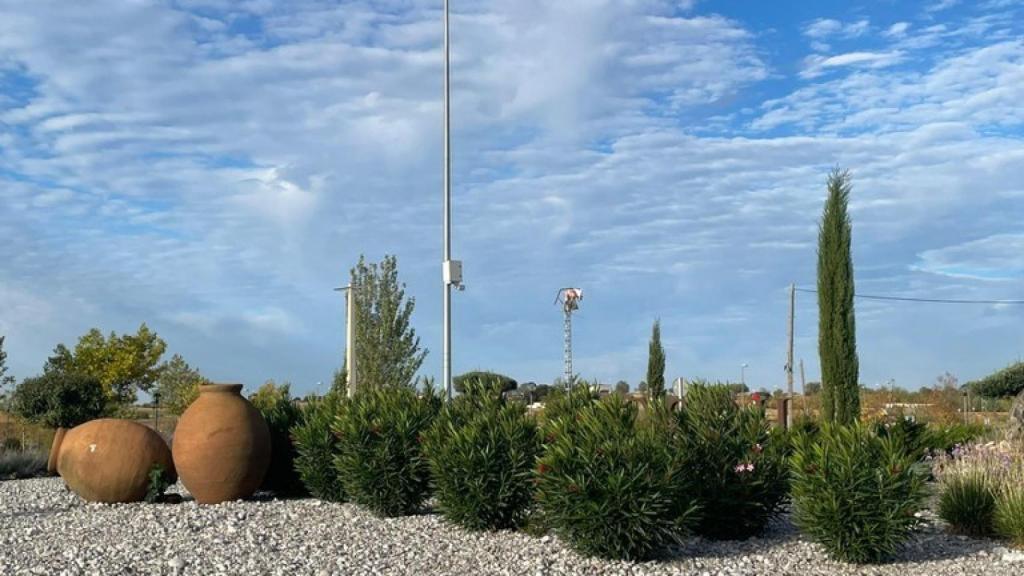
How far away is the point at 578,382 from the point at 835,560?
10.6ft

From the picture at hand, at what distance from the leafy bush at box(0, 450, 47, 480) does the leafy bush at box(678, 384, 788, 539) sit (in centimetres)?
1332

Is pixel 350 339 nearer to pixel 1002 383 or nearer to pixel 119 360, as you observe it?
pixel 119 360

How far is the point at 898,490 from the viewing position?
893 cm

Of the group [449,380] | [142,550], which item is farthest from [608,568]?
[449,380]

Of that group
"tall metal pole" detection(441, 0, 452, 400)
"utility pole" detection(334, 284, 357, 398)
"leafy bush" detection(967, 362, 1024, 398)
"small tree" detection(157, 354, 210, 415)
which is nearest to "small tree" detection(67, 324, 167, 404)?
"small tree" detection(157, 354, 210, 415)

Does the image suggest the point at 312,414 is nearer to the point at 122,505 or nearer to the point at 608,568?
the point at 122,505

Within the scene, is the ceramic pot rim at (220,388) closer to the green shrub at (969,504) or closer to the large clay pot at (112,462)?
the large clay pot at (112,462)

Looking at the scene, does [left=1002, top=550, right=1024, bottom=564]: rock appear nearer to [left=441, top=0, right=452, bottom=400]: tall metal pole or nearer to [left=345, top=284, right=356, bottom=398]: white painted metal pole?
[left=441, top=0, right=452, bottom=400]: tall metal pole

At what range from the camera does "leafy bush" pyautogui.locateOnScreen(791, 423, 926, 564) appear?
29.2 ft

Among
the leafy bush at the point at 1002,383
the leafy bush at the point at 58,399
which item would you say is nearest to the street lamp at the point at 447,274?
the leafy bush at the point at 58,399

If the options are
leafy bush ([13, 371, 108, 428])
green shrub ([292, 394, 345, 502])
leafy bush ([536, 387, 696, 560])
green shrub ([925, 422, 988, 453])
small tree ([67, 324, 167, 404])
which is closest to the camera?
leafy bush ([536, 387, 696, 560])

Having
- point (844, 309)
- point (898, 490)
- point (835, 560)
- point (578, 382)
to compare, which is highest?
point (844, 309)

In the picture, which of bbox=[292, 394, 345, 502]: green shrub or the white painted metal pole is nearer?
bbox=[292, 394, 345, 502]: green shrub

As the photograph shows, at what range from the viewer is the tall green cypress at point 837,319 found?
59.9ft
